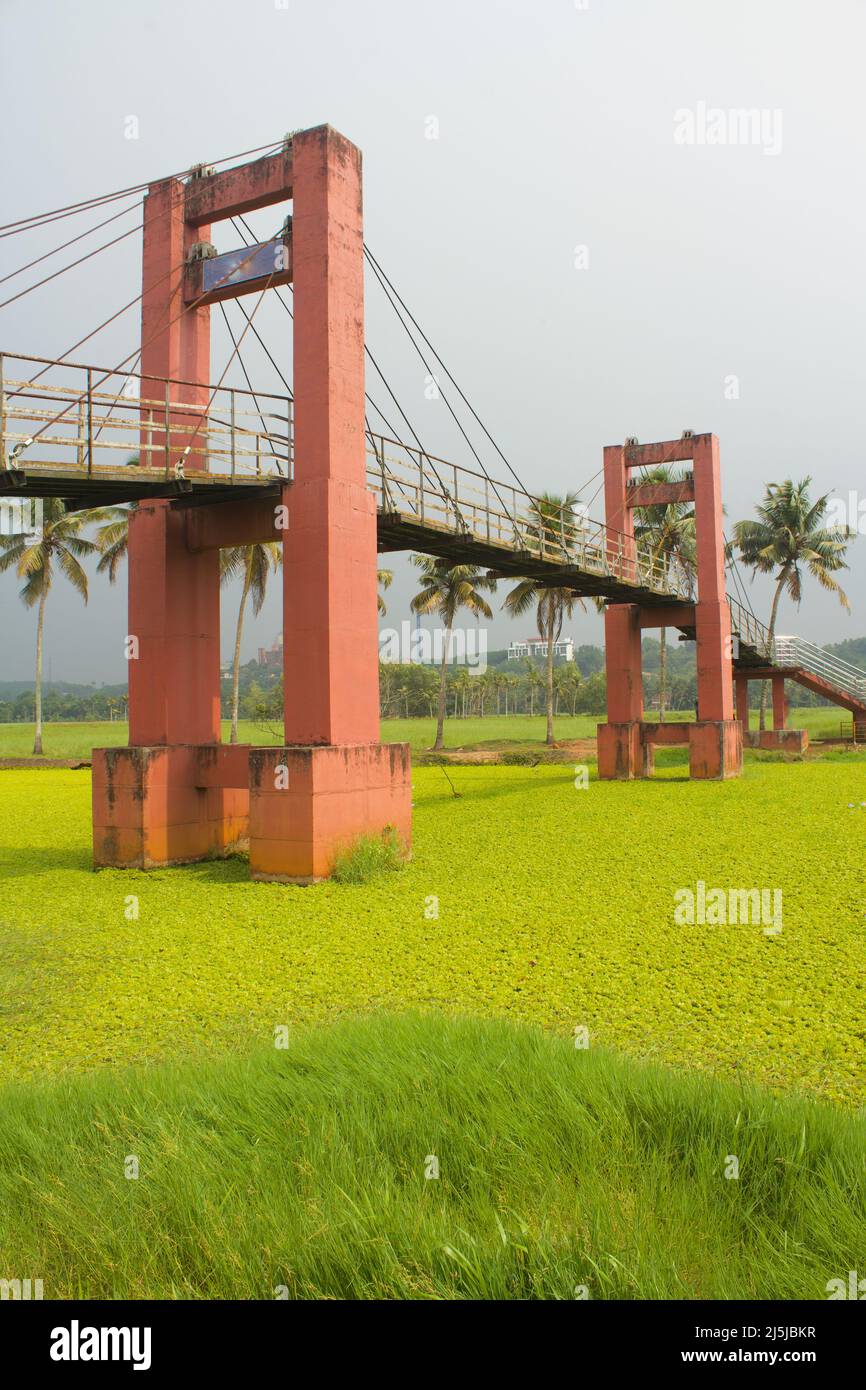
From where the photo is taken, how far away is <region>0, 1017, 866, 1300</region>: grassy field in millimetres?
3336

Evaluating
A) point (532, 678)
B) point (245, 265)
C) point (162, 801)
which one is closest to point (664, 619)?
point (245, 265)

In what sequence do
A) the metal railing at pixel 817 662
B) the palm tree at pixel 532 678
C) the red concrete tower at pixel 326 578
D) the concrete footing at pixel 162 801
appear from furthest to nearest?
the palm tree at pixel 532 678, the metal railing at pixel 817 662, the concrete footing at pixel 162 801, the red concrete tower at pixel 326 578

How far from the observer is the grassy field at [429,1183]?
3.34 m

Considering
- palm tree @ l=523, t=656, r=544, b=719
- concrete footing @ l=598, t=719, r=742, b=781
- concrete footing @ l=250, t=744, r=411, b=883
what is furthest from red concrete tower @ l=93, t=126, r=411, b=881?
palm tree @ l=523, t=656, r=544, b=719

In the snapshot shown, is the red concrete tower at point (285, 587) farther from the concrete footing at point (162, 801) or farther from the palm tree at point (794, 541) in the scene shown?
the palm tree at point (794, 541)

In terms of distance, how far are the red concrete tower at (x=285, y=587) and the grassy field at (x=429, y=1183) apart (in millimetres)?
6908

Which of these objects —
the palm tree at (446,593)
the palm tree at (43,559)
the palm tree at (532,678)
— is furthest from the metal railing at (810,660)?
the palm tree at (532,678)

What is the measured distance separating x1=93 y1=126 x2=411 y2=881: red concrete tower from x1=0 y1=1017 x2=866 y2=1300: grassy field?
6.91 meters

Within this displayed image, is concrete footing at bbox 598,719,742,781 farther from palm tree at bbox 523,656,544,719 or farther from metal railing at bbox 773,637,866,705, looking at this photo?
palm tree at bbox 523,656,544,719

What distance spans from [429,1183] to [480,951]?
474cm

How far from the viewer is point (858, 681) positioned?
36.3 metres

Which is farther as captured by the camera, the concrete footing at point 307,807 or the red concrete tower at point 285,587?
the red concrete tower at point 285,587

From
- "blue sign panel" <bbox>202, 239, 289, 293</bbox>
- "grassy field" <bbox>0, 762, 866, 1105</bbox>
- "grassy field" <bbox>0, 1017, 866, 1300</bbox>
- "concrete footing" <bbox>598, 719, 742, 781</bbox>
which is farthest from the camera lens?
"concrete footing" <bbox>598, 719, 742, 781</bbox>

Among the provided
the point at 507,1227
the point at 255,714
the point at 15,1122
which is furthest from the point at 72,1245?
the point at 255,714
